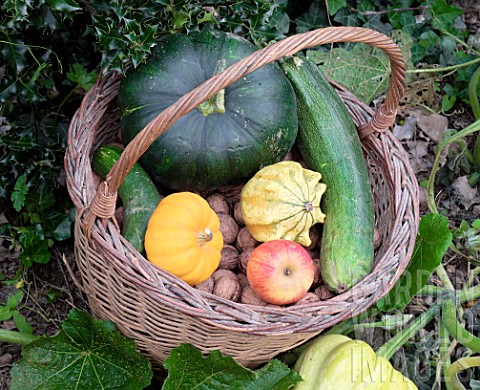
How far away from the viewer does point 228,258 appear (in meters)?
2.08

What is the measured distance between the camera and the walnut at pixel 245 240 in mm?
2092

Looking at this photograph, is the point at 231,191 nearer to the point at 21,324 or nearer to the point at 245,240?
the point at 245,240

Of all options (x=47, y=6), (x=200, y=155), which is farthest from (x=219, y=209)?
(x=47, y=6)

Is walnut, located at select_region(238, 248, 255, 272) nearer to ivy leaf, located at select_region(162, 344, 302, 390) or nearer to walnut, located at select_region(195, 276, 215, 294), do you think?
walnut, located at select_region(195, 276, 215, 294)

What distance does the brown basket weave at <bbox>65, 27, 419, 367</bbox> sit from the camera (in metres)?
1.67

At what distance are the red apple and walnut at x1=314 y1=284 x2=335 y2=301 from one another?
12 cm

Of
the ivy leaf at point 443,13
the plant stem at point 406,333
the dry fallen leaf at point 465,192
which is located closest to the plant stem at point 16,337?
the plant stem at point 406,333

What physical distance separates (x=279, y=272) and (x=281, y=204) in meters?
0.22

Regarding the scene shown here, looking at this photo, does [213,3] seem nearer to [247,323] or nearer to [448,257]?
[247,323]

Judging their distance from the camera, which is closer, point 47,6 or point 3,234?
point 47,6

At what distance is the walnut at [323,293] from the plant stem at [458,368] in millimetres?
580

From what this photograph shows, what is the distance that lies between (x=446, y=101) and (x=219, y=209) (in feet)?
4.88

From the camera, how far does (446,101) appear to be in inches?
120

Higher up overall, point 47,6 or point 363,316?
point 47,6
